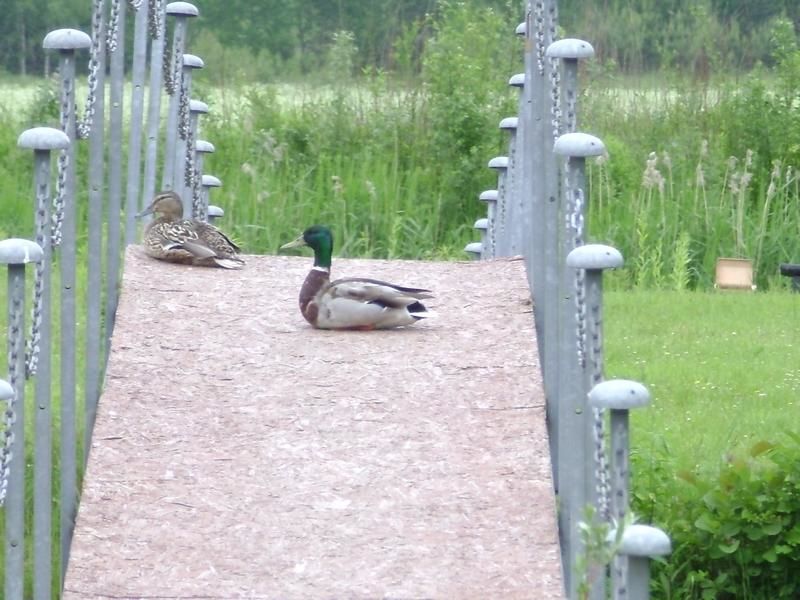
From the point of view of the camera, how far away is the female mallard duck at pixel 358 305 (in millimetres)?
6082

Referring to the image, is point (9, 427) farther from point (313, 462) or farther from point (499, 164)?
point (499, 164)

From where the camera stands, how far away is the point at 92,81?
5426 millimetres

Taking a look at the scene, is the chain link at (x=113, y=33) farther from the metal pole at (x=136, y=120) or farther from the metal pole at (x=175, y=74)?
the metal pole at (x=175, y=74)

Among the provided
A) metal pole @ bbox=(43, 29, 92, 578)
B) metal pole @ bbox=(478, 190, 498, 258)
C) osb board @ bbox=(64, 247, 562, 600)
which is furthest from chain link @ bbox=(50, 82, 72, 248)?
metal pole @ bbox=(478, 190, 498, 258)

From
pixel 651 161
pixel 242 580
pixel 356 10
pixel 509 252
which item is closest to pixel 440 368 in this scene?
pixel 242 580

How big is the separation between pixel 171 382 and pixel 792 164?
24.0 ft

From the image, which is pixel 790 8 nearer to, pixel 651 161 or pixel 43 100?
pixel 651 161

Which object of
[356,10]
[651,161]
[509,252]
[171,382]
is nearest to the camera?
[171,382]

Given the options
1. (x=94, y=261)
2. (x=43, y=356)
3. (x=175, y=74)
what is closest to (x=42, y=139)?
(x=43, y=356)

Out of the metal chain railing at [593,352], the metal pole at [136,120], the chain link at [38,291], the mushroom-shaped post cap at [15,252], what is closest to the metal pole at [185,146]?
the metal pole at [136,120]

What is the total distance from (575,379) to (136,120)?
116 inches

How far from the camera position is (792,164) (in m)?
11.8

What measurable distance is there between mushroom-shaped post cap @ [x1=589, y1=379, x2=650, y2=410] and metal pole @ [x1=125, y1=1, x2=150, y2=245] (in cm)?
379

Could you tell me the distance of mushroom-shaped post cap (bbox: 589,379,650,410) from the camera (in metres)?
3.32
